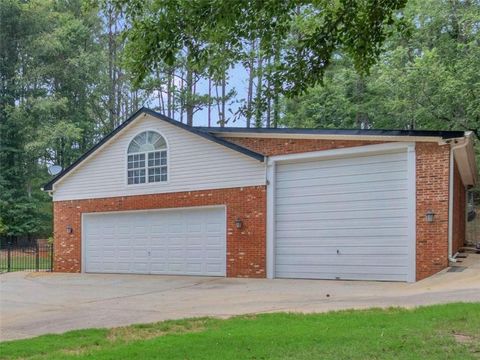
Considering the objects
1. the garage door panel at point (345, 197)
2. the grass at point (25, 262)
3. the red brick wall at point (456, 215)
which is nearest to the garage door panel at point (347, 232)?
the garage door panel at point (345, 197)

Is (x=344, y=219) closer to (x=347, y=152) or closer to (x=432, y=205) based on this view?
(x=347, y=152)

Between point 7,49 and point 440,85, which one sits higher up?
point 7,49

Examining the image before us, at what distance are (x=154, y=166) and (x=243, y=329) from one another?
1136cm

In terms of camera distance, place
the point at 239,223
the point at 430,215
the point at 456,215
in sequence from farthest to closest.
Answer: the point at 456,215
the point at 239,223
the point at 430,215

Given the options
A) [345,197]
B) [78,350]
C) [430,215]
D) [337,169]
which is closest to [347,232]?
[345,197]

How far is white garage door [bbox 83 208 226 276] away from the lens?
15.9 meters

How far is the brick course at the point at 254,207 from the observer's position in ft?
40.3

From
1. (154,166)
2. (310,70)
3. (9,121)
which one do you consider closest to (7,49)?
(9,121)

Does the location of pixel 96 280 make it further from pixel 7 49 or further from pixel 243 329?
pixel 7 49

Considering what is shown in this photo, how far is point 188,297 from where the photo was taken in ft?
36.8

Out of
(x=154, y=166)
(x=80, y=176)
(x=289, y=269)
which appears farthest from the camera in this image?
(x=80, y=176)

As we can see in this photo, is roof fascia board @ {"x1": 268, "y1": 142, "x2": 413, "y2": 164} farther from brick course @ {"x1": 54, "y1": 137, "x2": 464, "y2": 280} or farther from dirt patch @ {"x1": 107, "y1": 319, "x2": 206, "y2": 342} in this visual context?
dirt patch @ {"x1": 107, "y1": 319, "x2": 206, "y2": 342}

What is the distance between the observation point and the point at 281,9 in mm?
5801

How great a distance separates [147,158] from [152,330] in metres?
11.0
